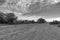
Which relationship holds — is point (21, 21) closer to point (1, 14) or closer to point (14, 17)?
point (14, 17)

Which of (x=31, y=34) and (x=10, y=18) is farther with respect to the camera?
(x=10, y=18)

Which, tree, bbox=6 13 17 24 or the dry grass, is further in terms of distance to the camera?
tree, bbox=6 13 17 24

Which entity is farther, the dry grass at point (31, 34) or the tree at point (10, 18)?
the tree at point (10, 18)

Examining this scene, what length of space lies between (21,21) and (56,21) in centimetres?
1696

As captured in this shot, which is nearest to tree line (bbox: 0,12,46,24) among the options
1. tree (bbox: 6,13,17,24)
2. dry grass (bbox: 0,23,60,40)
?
tree (bbox: 6,13,17,24)

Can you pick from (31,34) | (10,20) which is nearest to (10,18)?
(10,20)

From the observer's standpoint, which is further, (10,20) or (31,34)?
(10,20)

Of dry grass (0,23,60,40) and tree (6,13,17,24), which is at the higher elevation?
tree (6,13,17,24)

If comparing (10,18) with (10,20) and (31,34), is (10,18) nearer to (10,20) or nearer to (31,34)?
(10,20)

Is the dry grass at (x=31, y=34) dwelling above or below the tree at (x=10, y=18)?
below

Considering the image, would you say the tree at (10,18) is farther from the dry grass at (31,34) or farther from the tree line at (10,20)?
the dry grass at (31,34)

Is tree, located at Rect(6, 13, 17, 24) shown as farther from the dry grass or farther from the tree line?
the dry grass

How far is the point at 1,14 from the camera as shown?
47.0 meters

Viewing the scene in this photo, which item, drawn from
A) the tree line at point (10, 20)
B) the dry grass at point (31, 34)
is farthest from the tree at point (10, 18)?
the dry grass at point (31, 34)
